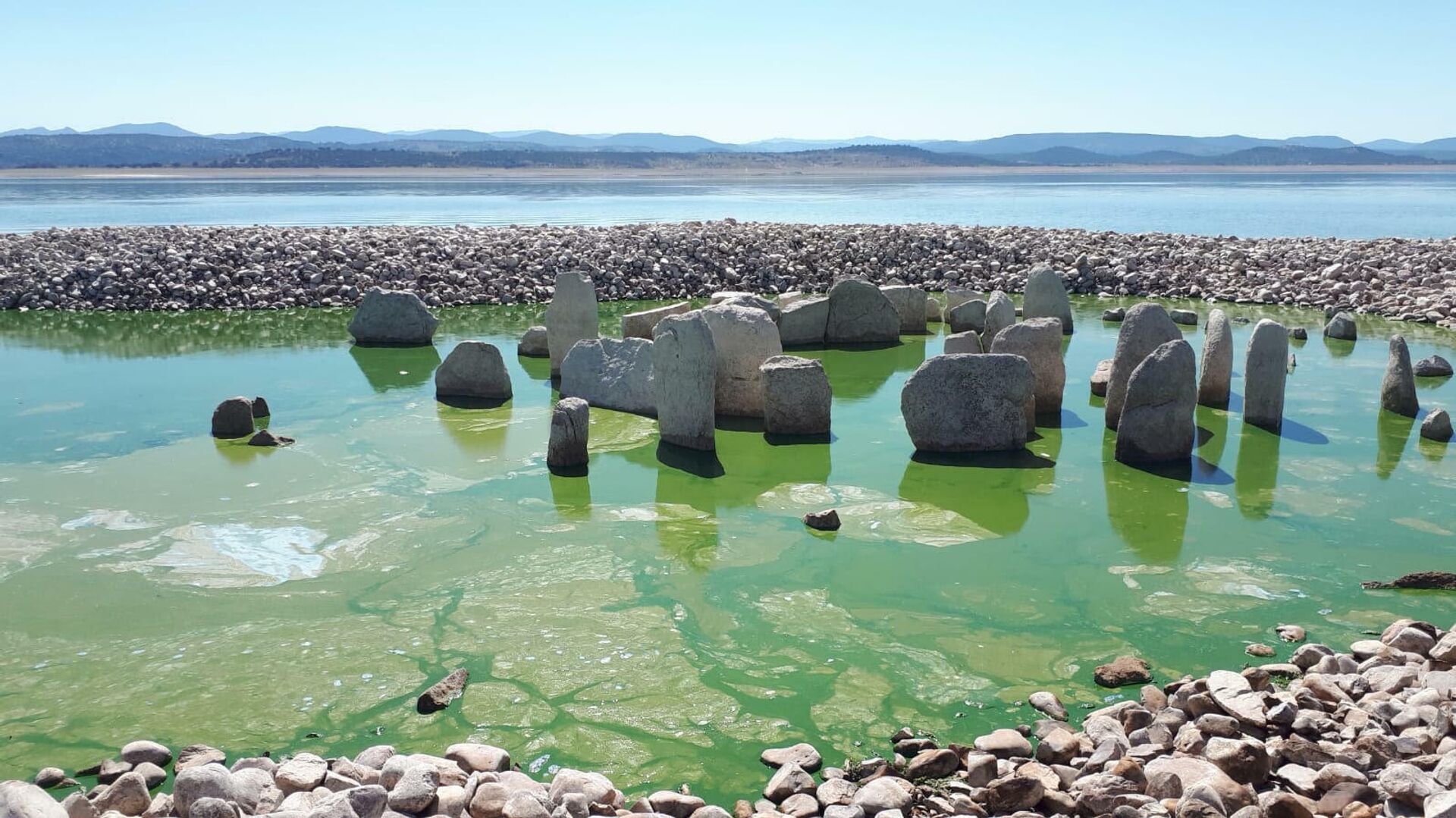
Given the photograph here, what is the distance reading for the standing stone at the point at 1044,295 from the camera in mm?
16047

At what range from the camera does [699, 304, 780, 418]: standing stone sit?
35.6 feet

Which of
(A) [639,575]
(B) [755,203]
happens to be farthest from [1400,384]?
(B) [755,203]

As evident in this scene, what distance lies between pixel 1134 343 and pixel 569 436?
5.13 meters

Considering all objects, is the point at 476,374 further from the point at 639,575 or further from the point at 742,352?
the point at 639,575

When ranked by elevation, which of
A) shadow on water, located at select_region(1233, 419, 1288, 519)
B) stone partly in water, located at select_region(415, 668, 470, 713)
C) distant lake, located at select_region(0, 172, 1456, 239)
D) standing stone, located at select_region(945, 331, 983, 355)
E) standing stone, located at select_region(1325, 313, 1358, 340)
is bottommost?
stone partly in water, located at select_region(415, 668, 470, 713)

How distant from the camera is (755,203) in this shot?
2151 inches

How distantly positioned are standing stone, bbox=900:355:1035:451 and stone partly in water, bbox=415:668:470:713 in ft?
16.4

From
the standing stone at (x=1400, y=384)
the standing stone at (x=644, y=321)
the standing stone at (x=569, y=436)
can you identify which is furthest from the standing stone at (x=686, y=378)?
the standing stone at (x=1400, y=384)

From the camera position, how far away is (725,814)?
4.20 meters

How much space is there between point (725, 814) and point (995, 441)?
595 centimetres

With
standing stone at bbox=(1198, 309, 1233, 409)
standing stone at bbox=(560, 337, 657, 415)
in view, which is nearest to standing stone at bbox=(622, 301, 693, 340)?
standing stone at bbox=(560, 337, 657, 415)

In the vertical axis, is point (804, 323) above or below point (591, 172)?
below

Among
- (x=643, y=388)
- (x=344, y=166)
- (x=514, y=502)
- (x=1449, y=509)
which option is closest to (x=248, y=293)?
(x=643, y=388)

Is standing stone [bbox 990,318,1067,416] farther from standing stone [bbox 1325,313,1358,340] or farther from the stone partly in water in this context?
standing stone [bbox 1325,313,1358,340]
